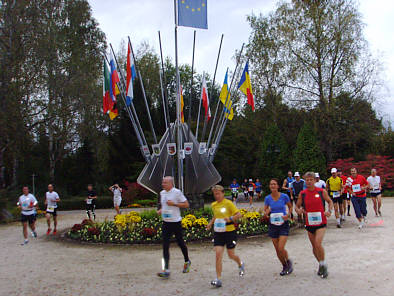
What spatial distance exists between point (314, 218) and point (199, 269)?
2585 millimetres

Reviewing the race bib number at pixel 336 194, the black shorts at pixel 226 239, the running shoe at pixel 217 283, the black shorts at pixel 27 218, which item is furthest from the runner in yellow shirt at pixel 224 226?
the black shorts at pixel 27 218

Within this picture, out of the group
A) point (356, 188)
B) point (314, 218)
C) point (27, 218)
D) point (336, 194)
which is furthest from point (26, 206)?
point (356, 188)

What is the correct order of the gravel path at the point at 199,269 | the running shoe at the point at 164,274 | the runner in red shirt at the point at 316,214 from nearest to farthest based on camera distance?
the gravel path at the point at 199,269 → the runner in red shirt at the point at 316,214 → the running shoe at the point at 164,274

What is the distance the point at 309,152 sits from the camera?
29594 mm

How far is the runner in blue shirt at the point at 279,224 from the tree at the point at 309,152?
23.3 meters

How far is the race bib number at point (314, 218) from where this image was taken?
6973 millimetres

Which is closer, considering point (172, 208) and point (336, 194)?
point (172, 208)

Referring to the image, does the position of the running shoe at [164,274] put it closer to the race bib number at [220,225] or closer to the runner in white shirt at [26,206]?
the race bib number at [220,225]

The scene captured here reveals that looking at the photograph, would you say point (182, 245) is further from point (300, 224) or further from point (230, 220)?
point (300, 224)

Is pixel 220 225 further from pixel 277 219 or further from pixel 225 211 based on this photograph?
pixel 277 219

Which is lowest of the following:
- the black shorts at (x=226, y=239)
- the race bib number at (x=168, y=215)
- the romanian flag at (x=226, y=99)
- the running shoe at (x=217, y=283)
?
the running shoe at (x=217, y=283)

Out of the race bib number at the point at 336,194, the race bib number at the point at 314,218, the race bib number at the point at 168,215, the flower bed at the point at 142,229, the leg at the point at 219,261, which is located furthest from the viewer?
the race bib number at the point at 336,194

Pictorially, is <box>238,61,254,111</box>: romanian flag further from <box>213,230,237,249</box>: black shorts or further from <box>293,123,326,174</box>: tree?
<box>293,123,326,174</box>: tree

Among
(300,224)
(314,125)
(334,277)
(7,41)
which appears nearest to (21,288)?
(334,277)
